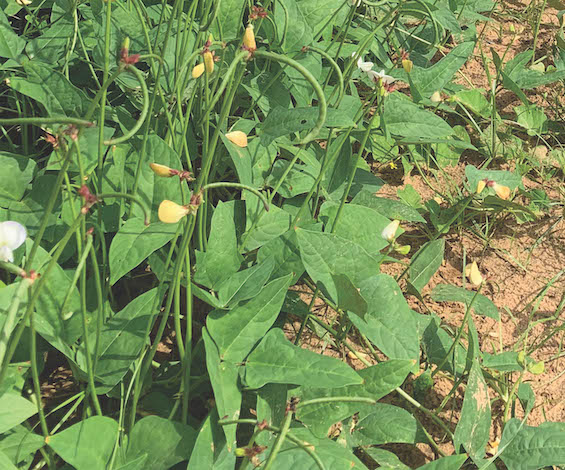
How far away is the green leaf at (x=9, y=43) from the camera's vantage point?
122 cm

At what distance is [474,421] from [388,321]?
0.62 ft

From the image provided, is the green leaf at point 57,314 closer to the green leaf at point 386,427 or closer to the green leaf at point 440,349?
the green leaf at point 386,427

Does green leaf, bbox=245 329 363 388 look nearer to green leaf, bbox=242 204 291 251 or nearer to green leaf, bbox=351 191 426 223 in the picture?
green leaf, bbox=242 204 291 251

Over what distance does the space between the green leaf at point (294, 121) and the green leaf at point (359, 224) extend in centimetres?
15

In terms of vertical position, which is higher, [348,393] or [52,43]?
[52,43]

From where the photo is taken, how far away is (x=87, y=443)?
81cm

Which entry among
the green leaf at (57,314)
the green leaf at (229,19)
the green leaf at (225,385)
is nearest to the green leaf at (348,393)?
the green leaf at (225,385)

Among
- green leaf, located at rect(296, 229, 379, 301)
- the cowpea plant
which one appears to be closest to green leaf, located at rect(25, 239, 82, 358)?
the cowpea plant

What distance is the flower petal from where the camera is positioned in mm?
724

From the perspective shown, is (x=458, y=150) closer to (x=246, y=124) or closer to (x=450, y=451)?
(x=246, y=124)

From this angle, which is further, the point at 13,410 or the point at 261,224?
the point at 261,224

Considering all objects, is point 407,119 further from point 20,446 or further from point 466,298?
point 20,446

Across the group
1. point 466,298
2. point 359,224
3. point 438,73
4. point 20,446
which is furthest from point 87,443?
point 438,73

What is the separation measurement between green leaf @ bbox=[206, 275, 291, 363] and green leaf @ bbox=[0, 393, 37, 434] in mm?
244
